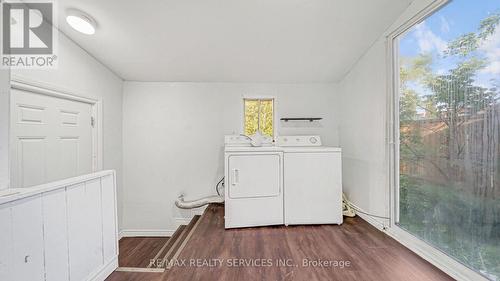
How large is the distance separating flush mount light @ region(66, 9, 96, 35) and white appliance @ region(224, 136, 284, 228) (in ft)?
6.00

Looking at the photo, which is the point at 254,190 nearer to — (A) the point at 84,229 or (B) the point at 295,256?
(B) the point at 295,256

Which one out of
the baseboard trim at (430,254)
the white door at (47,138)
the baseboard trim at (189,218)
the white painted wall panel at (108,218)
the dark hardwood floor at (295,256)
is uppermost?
the white door at (47,138)

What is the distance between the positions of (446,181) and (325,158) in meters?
1.12

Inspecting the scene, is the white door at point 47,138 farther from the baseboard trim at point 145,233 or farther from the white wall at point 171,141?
the baseboard trim at point 145,233

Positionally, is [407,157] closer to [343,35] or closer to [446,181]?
[446,181]

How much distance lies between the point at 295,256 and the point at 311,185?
89 cm

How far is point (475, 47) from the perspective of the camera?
1549mm

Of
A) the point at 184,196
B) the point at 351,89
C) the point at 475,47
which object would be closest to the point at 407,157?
the point at 475,47

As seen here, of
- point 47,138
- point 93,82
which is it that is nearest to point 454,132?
point 47,138

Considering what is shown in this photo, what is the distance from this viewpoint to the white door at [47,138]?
1.89 metres

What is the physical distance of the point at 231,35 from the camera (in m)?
2.35

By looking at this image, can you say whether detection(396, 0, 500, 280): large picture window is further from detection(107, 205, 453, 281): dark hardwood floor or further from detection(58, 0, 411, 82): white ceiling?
detection(58, 0, 411, 82): white ceiling

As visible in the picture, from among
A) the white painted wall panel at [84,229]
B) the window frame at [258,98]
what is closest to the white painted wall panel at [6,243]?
the white painted wall panel at [84,229]

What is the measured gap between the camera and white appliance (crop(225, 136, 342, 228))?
2.55 meters
